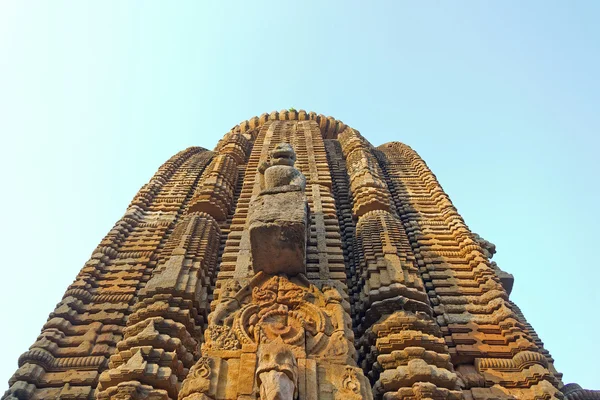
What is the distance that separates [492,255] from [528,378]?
643cm

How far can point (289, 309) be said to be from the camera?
6.33 metres

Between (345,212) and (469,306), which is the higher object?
(345,212)

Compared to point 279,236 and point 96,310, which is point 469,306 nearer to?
point 279,236

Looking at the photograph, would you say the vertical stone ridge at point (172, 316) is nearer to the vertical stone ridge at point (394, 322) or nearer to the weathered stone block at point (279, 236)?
the weathered stone block at point (279, 236)

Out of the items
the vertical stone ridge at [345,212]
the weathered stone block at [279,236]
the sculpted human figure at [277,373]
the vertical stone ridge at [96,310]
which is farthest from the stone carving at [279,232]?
the vertical stone ridge at [96,310]

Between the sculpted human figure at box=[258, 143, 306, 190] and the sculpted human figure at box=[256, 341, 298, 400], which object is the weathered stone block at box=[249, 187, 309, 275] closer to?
the sculpted human figure at box=[258, 143, 306, 190]

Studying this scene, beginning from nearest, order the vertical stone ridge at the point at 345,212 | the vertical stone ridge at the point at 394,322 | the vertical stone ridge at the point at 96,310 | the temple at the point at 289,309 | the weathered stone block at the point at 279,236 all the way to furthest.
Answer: the temple at the point at 289,309 → the weathered stone block at the point at 279,236 → the vertical stone ridge at the point at 394,322 → the vertical stone ridge at the point at 96,310 → the vertical stone ridge at the point at 345,212

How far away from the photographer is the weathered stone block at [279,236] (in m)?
6.50

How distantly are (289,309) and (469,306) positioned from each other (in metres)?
4.35

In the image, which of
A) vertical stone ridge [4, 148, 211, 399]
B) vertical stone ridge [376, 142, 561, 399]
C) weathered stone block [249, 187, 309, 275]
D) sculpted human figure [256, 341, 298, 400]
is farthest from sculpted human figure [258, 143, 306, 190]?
vertical stone ridge [4, 148, 211, 399]

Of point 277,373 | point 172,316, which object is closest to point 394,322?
point 277,373

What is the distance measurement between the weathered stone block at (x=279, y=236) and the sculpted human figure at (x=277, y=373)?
138cm

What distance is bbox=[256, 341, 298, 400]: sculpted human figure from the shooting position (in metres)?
4.94

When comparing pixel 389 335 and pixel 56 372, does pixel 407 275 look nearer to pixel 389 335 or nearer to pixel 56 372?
pixel 389 335
